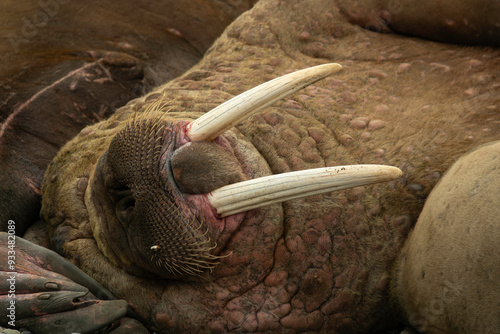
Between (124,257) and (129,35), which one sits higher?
Answer: (129,35)

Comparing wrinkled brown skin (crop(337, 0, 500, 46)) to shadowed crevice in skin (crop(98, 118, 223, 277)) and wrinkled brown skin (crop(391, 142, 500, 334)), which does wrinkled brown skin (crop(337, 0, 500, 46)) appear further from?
shadowed crevice in skin (crop(98, 118, 223, 277))

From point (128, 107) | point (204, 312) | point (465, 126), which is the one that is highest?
point (128, 107)

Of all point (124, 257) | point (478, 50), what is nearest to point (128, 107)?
point (124, 257)

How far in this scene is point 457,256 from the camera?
Answer: 8.77 feet

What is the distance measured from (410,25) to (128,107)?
6.08ft

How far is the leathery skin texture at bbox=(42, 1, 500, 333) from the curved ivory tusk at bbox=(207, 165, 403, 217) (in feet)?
0.92

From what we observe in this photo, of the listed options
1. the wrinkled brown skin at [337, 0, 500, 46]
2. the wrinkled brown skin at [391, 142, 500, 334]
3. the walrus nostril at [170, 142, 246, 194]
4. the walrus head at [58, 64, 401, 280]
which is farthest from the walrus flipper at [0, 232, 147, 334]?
the wrinkled brown skin at [337, 0, 500, 46]

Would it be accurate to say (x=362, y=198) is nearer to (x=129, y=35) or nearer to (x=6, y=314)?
(x=6, y=314)

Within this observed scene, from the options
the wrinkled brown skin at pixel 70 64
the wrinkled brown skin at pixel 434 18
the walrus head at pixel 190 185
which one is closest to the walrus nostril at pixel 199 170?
the walrus head at pixel 190 185

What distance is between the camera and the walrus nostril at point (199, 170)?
9.46 feet

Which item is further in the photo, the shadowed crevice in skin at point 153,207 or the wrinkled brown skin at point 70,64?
the wrinkled brown skin at point 70,64

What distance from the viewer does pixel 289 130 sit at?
11.2 feet

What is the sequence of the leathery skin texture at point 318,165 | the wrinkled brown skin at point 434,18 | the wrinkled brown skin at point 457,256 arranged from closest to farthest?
1. the wrinkled brown skin at point 457,256
2. the leathery skin texture at point 318,165
3. the wrinkled brown skin at point 434,18

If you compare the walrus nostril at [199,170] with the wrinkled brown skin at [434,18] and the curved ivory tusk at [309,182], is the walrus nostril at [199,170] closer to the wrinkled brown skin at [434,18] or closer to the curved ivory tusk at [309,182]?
the curved ivory tusk at [309,182]
